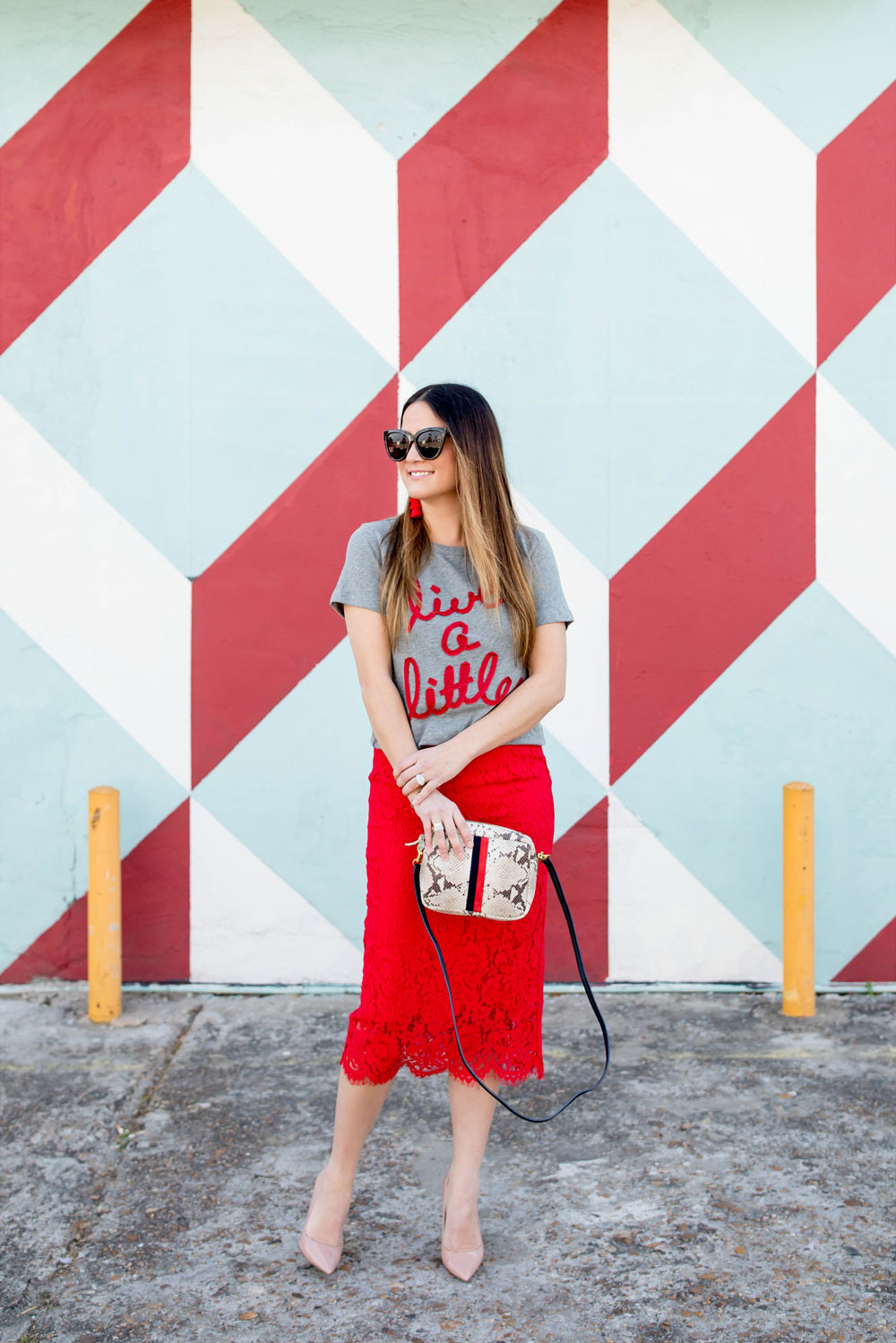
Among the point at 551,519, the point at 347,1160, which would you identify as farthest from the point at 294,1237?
the point at 551,519

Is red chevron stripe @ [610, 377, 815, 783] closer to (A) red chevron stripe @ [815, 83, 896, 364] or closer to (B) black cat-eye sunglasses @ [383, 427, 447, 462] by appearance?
(A) red chevron stripe @ [815, 83, 896, 364]

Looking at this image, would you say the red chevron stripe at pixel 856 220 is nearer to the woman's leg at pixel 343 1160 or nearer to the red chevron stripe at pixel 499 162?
the red chevron stripe at pixel 499 162

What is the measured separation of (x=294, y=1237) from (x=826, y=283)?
303 cm

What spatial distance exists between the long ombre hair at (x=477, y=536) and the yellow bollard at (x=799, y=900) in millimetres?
1520

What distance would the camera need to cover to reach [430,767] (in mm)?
2012

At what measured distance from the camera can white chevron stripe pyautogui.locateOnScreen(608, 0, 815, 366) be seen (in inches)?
136

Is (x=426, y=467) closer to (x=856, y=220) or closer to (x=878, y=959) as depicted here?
(x=856, y=220)

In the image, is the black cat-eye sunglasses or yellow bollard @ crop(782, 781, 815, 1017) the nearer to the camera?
the black cat-eye sunglasses

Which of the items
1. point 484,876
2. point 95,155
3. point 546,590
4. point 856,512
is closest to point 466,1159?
point 484,876

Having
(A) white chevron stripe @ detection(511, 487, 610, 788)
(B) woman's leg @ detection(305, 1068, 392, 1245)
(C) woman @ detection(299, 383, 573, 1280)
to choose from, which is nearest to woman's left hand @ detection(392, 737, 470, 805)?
(C) woman @ detection(299, 383, 573, 1280)

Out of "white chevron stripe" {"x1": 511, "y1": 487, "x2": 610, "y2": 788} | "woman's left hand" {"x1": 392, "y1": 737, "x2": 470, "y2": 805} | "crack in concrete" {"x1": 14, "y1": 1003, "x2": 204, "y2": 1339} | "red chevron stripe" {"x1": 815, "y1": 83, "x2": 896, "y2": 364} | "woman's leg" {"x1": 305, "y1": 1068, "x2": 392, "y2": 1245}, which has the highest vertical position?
"red chevron stripe" {"x1": 815, "y1": 83, "x2": 896, "y2": 364}

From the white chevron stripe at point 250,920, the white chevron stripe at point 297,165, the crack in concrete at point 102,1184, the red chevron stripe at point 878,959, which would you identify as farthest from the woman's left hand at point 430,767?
the red chevron stripe at point 878,959

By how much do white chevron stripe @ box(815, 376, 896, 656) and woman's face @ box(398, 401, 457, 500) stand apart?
184 centimetres

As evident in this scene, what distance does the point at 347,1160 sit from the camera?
215cm
